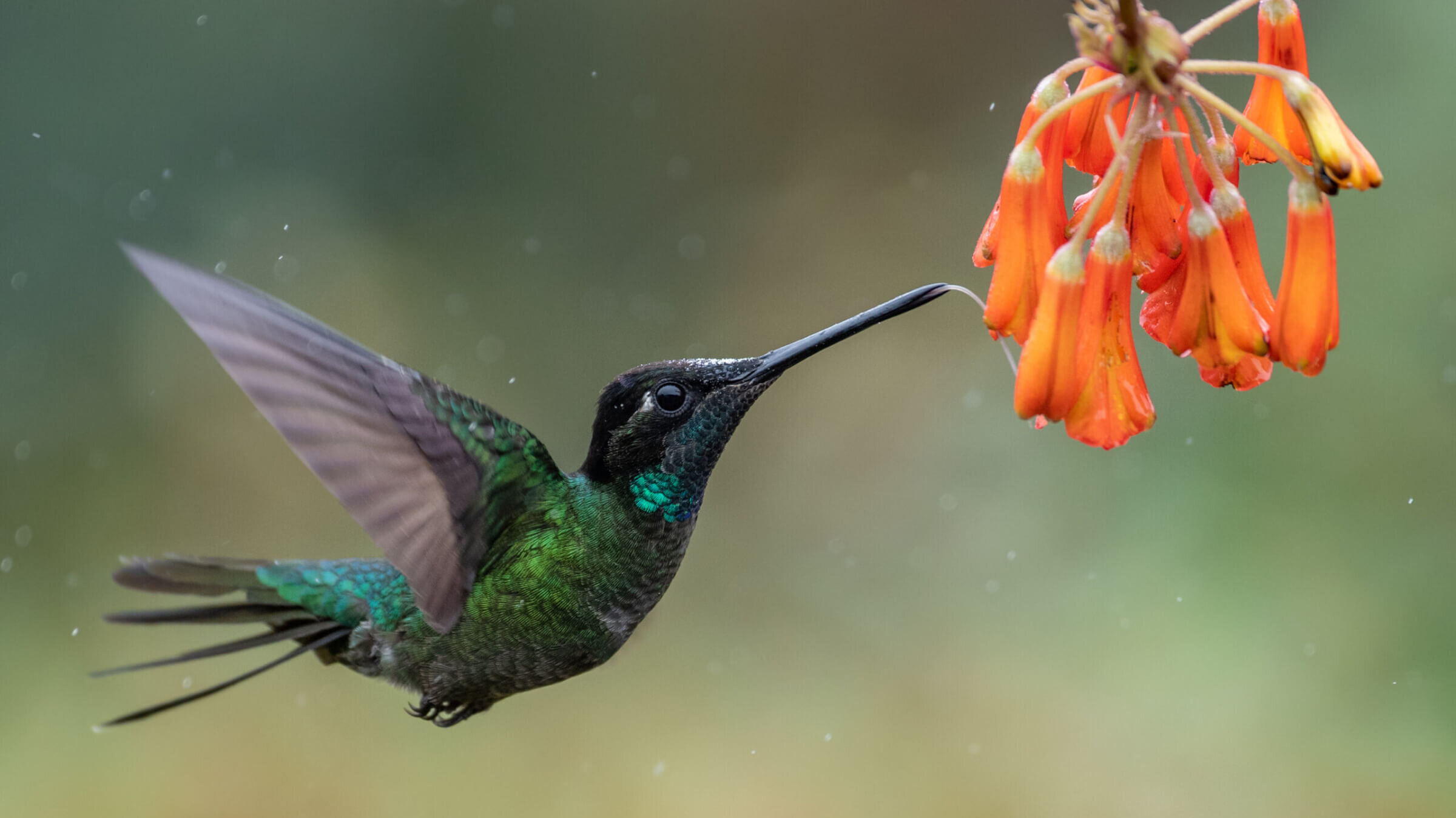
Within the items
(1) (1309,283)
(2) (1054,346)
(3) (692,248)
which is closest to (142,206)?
(3) (692,248)

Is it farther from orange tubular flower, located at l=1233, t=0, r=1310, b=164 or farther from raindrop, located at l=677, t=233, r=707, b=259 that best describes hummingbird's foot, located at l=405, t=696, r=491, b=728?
raindrop, located at l=677, t=233, r=707, b=259

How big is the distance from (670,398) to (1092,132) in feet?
2.05

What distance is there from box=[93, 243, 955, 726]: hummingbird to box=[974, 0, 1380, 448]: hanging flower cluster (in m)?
0.24

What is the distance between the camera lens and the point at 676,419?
5.53 feet

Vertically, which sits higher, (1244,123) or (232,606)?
(1244,123)

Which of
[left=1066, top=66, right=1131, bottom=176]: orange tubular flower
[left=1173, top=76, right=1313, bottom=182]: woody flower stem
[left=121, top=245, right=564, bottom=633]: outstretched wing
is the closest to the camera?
[left=1173, top=76, right=1313, bottom=182]: woody flower stem

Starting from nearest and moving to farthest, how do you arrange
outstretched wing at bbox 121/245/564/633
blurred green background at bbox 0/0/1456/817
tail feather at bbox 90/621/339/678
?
1. outstretched wing at bbox 121/245/564/633
2. tail feather at bbox 90/621/339/678
3. blurred green background at bbox 0/0/1456/817

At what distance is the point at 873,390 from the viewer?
4473 millimetres

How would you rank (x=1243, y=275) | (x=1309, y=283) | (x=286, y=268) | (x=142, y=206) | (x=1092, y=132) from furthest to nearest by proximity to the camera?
(x=286, y=268)
(x=142, y=206)
(x=1092, y=132)
(x=1243, y=275)
(x=1309, y=283)

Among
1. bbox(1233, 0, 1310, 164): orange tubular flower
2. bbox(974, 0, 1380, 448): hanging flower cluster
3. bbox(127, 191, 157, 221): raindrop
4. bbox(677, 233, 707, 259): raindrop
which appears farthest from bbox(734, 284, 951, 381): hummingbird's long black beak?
bbox(127, 191, 157, 221): raindrop

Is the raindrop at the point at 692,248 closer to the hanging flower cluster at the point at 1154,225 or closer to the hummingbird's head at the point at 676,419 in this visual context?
the hummingbird's head at the point at 676,419

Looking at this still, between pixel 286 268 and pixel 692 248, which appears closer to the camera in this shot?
pixel 286 268

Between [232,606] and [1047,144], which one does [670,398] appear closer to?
[1047,144]

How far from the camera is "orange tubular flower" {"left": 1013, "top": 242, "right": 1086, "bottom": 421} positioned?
116 cm
